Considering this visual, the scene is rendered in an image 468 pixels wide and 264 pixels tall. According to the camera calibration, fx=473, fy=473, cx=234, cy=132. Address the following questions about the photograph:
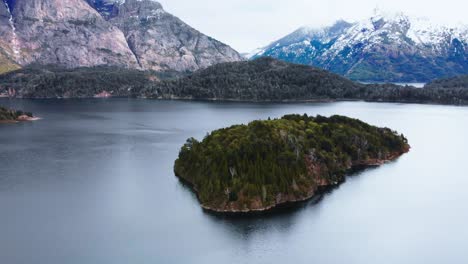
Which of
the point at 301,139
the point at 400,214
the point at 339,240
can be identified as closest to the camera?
the point at 339,240

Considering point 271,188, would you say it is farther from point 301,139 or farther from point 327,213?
point 301,139

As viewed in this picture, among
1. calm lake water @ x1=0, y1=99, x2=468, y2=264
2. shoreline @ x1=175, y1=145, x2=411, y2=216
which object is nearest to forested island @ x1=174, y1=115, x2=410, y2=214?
shoreline @ x1=175, y1=145, x2=411, y2=216

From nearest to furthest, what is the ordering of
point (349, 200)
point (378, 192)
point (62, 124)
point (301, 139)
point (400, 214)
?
point (400, 214) < point (349, 200) < point (378, 192) < point (301, 139) < point (62, 124)

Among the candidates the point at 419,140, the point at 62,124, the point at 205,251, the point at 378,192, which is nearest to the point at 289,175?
the point at 378,192

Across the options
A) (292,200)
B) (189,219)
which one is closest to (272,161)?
(292,200)

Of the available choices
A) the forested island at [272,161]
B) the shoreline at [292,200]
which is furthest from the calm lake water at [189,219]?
the forested island at [272,161]

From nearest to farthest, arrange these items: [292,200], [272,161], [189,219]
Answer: [189,219]
[292,200]
[272,161]

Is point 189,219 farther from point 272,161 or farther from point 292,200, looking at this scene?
point 272,161

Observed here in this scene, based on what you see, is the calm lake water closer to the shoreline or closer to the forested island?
the shoreline
